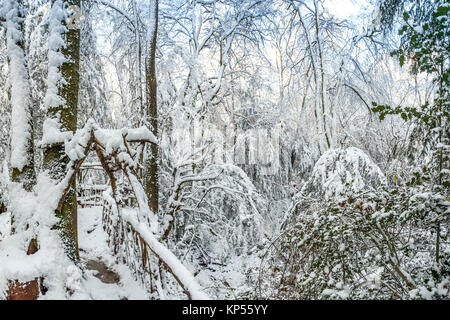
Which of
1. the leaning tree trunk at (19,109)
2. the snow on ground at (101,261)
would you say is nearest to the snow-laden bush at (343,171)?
the snow on ground at (101,261)

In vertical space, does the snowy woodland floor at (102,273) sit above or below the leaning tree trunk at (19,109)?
below

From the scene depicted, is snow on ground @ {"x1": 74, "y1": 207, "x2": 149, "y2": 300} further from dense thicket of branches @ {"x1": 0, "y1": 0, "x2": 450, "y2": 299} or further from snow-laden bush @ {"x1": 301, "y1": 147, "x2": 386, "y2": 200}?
snow-laden bush @ {"x1": 301, "y1": 147, "x2": 386, "y2": 200}

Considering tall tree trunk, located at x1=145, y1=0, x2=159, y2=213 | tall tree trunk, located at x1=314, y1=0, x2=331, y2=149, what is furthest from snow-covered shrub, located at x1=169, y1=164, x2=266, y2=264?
tall tree trunk, located at x1=314, y1=0, x2=331, y2=149

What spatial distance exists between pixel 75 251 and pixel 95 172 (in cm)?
648

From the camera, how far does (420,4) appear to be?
303 cm

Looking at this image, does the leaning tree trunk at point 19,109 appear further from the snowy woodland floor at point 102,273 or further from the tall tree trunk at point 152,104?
the tall tree trunk at point 152,104

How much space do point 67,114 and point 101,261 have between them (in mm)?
1792

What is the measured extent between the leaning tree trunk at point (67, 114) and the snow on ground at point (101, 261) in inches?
14.7

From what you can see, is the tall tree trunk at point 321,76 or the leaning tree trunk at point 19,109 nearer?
the leaning tree trunk at point 19,109

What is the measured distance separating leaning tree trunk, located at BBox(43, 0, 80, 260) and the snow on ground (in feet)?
1.22

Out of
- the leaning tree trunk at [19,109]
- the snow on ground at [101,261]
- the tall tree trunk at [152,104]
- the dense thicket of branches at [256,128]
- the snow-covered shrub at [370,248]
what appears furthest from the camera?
the tall tree trunk at [152,104]

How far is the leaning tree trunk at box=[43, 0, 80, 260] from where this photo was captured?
2.69 metres

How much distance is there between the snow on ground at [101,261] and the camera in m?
2.65

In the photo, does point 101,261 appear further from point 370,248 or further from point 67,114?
point 370,248
